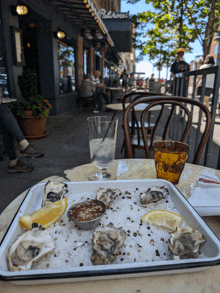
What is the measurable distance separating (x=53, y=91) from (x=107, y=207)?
6.95 meters

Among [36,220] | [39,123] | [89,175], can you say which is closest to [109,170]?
[89,175]

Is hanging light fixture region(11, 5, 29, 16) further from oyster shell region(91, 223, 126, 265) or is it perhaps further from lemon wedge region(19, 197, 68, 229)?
oyster shell region(91, 223, 126, 265)

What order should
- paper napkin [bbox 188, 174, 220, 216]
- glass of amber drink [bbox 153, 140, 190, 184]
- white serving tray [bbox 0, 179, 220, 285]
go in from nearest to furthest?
white serving tray [bbox 0, 179, 220, 285]
paper napkin [bbox 188, 174, 220, 216]
glass of amber drink [bbox 153, 140, 190, 184]

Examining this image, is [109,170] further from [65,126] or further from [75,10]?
[75,10]

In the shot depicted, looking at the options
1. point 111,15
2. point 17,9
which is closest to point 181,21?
point 111,15

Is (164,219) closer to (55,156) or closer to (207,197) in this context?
(207,197)

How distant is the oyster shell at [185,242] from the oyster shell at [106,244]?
0.11 meters

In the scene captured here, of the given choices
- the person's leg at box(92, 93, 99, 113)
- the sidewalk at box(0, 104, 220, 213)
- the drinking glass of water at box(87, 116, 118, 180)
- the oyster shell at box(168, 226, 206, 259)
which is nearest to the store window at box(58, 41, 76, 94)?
the person's leg at box(92, 93, 99, 113)

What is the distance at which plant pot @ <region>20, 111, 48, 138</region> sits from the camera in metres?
4.44

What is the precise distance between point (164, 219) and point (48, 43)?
7396mm

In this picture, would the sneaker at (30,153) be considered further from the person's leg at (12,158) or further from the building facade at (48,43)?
the building facade at (48,43)

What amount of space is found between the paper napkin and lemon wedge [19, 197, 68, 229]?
0.40m

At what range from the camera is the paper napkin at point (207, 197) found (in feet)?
2.10

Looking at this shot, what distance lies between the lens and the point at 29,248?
1.49 feet
